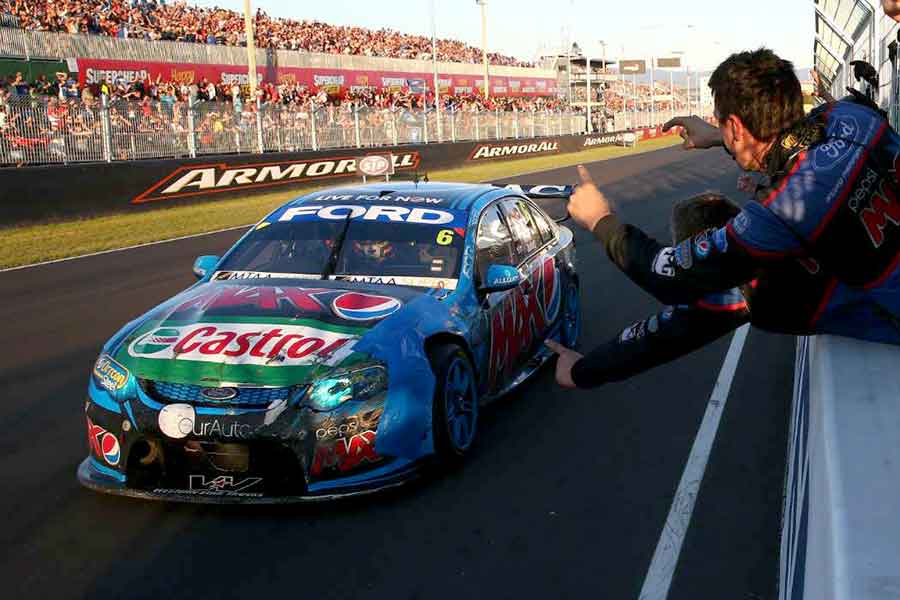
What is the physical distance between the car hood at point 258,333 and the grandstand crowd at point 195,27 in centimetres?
2414

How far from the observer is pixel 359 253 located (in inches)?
239

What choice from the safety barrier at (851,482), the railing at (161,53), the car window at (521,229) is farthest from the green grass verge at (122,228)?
the safety barrier at (851,482)

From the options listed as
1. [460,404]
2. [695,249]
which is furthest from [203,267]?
[695,249]

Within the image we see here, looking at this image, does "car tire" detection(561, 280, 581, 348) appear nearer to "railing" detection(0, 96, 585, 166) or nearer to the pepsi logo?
the pepsi logo

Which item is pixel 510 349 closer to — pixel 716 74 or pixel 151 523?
pixel 151 523

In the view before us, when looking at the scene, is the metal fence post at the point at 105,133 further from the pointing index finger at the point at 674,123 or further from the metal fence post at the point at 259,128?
the pointing index finger at the point at 674,123

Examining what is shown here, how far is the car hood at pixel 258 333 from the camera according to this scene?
462 cm

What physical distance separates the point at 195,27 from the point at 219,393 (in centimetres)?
3421

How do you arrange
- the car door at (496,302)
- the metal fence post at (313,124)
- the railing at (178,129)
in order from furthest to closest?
the metal fence post at (313,124) < the railing at (178,129) < the car door at (496,302)

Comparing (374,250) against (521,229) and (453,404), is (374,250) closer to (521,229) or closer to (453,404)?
(453,404)

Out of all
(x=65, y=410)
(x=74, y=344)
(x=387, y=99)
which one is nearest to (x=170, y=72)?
(x=387, y=99)

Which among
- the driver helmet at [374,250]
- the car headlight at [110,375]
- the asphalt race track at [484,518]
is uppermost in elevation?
the driver helmet at [374,250]

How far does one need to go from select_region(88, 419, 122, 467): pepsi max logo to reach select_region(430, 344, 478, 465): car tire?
1552 millimetres

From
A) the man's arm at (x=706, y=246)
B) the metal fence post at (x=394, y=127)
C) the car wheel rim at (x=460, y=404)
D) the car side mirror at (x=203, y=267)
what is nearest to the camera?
the man's arm at (x=706, y=246)
